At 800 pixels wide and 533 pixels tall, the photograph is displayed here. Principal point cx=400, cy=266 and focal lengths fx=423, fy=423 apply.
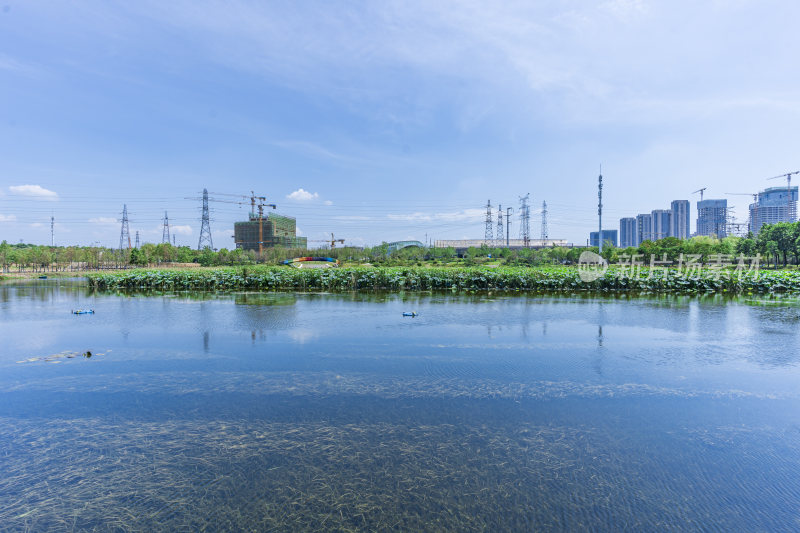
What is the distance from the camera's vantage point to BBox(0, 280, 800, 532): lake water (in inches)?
151

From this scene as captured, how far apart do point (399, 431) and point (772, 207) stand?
165 m

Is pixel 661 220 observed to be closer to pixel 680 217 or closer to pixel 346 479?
pixel 680 217

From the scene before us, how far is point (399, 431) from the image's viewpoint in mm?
5379

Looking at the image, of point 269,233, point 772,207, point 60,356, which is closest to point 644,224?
point 772,207

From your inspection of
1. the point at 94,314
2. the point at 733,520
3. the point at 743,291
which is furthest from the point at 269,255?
the point at 733,520

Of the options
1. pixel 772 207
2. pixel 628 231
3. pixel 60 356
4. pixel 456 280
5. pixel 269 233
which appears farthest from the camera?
pixel 628 231

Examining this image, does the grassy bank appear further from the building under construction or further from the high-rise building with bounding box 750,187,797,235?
the high-rise building with bounding box 750,187,797,235

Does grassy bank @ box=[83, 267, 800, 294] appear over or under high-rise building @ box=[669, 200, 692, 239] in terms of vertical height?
under

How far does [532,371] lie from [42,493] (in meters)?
7.08

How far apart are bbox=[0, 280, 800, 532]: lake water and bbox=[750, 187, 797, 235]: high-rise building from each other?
14072cm

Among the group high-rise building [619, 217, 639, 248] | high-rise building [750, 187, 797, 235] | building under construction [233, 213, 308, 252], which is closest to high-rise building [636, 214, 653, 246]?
high-rise building [619, 217, 639, 248]

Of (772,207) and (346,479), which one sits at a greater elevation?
(772,207)

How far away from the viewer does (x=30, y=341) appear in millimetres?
10391

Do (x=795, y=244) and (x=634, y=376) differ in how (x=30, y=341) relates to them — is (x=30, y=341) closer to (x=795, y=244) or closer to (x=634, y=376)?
(x=634, y=376)
